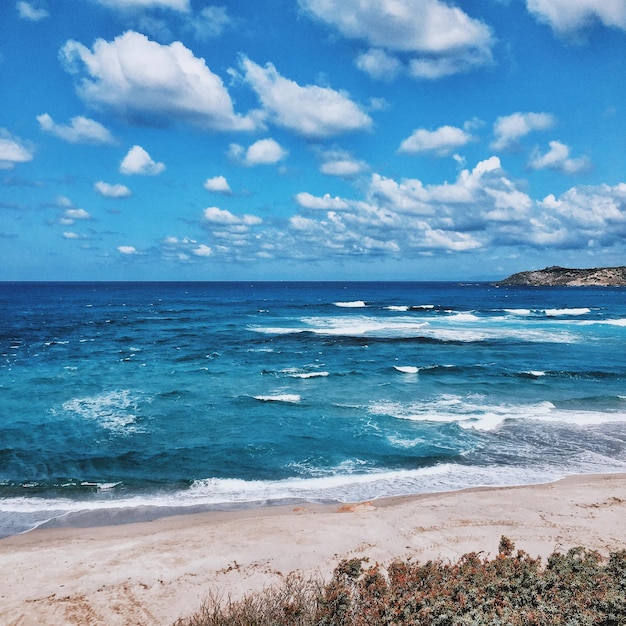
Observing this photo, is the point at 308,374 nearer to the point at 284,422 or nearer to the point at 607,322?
the point at 284,422

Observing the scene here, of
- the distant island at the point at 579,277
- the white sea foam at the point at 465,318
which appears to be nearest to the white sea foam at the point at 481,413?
the white sea foam at the point at 465,318

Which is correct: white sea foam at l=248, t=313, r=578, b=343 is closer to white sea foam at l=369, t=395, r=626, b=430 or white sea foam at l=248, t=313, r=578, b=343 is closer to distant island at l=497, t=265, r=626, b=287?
white sea foam at l=369, t=395, r=626, b=430

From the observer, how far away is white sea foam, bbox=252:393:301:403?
23219 mm

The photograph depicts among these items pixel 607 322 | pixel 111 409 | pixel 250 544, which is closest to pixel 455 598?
pixel 250 544

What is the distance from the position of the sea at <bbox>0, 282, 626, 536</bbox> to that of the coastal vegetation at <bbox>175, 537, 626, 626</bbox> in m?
5.55

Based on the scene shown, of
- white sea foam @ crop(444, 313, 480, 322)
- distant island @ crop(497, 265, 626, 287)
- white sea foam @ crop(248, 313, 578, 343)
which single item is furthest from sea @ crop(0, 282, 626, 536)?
distant island @ crop(497, 265, 626, 287)

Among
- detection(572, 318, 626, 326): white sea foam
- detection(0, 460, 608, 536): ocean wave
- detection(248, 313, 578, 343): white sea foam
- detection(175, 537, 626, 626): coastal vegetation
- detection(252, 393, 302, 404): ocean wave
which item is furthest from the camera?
detection(572, 318, 626, 326): white sea foam

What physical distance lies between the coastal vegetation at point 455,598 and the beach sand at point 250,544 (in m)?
1.11

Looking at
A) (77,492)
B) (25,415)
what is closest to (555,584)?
(77,492)

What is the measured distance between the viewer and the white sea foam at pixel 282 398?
2322 centimetres

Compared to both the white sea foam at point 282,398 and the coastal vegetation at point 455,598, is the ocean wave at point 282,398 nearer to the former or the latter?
the white sea foam at point 282,398

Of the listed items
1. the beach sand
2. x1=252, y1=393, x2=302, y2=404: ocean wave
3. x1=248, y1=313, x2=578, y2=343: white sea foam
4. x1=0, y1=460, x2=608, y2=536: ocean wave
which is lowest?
x1=0, y1=460, x2=608, y2=536: ocean wave

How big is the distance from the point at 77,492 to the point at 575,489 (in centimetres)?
1411

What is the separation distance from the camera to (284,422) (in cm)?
2012
